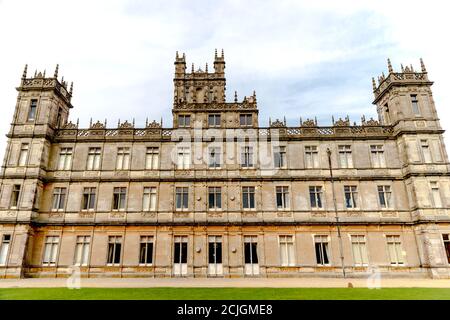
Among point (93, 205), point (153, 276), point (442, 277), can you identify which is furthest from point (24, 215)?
point (442, 277)

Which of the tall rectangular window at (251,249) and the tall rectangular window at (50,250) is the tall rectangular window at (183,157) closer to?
the tall rectangular window at (251,249)

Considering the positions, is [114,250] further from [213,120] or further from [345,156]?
[345,156]

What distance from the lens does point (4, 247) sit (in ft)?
86.2

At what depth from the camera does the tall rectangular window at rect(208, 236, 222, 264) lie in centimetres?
2675

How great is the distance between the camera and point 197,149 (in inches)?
1187

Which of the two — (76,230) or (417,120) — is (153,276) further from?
(417,120)

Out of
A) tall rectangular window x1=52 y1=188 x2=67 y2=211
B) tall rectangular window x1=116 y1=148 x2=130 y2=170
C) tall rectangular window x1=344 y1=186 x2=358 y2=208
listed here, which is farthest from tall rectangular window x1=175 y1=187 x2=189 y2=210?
tall rectangular window x1=344 y1=186 x2=358 y2=208

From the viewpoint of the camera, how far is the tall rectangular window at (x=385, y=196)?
92.8ft

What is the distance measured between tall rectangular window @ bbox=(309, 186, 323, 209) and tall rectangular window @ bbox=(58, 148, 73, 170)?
930 inches

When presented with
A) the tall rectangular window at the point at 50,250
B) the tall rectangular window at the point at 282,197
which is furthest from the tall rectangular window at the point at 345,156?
the tall rectangular window at the point at 50,250

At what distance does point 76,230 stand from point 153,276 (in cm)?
837

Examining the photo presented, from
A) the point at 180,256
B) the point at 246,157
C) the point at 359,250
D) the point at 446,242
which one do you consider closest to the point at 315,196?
the point at 359,250

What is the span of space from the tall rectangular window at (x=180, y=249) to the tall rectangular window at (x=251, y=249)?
5427 millimetres

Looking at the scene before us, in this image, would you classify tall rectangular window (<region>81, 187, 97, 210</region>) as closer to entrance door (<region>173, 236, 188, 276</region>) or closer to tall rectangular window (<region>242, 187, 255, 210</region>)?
entrance door (<region>173, 236, 188, 276</region>)
